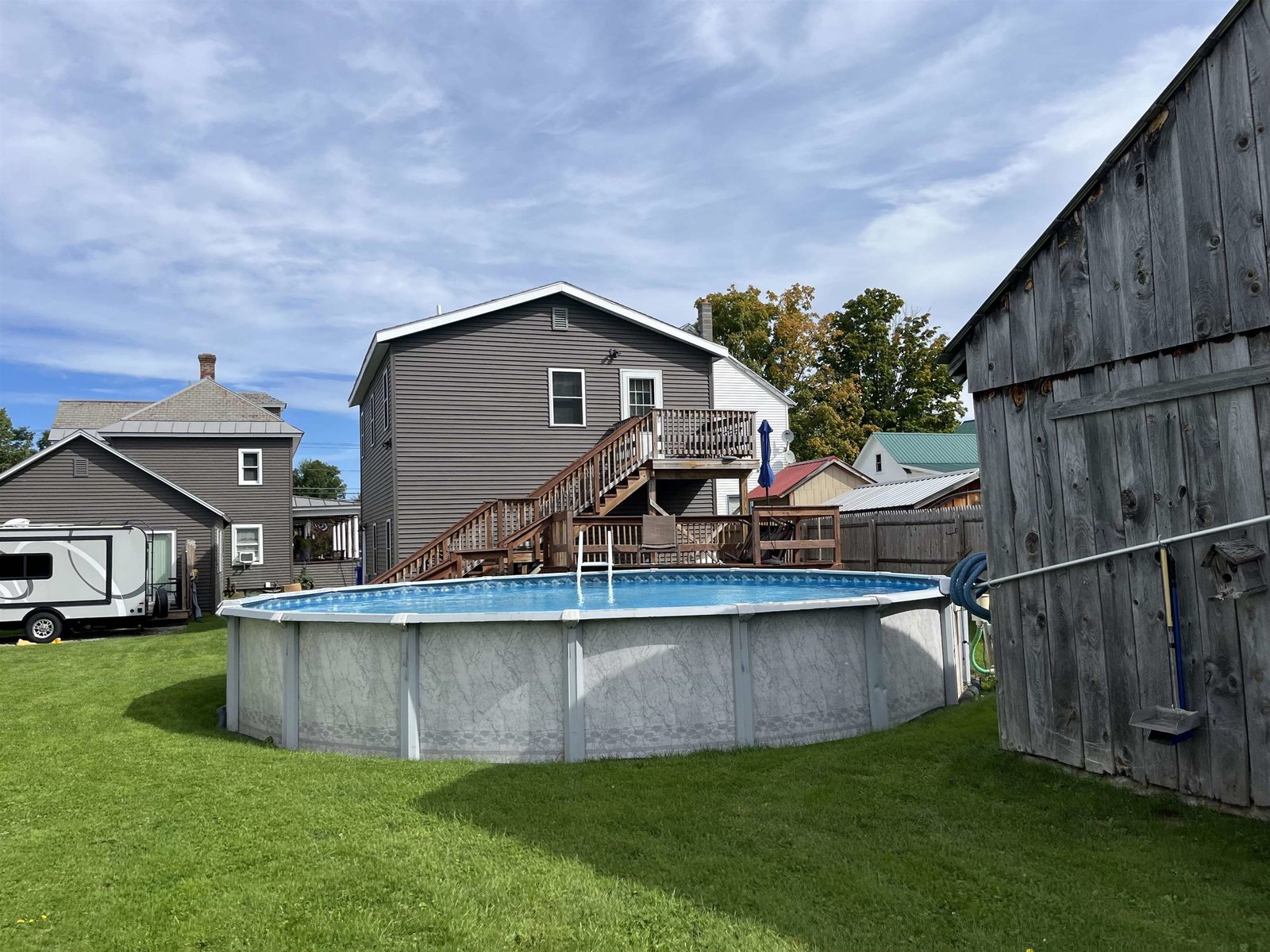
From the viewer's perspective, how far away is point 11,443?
59.7m

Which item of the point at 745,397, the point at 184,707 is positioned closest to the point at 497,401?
the point at 184,707

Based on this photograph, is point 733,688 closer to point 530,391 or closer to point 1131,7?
point 1131,7

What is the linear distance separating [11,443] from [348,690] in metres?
67.7

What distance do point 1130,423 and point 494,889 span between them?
4.00 metres

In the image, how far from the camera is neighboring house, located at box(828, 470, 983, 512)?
74.5 ft

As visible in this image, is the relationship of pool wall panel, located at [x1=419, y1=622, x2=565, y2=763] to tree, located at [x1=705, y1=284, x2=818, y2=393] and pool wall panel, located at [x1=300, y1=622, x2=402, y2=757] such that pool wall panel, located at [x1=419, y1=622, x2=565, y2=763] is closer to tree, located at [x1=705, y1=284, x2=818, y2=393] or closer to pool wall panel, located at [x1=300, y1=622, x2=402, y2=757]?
pool wall panel, located at [x1=300, y1=622, x2=402, y2=757]

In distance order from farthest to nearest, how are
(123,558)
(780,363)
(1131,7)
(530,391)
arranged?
1. (780,363)
2. (530,391)
3. (123,558)
4. (1131,7)

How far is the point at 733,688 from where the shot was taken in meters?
5.99

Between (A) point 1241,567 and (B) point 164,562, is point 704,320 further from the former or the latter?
(A) point 1241,567

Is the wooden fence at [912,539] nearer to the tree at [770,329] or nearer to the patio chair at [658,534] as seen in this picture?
the patio chair at [658,534]

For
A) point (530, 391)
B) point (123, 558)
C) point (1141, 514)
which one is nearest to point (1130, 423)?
point (1141, 514)

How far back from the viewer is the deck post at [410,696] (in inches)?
236

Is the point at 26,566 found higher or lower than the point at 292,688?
higher

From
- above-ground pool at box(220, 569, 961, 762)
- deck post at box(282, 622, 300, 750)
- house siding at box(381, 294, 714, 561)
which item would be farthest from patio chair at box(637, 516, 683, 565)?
deck post at box(282, 622, 300, 750)
